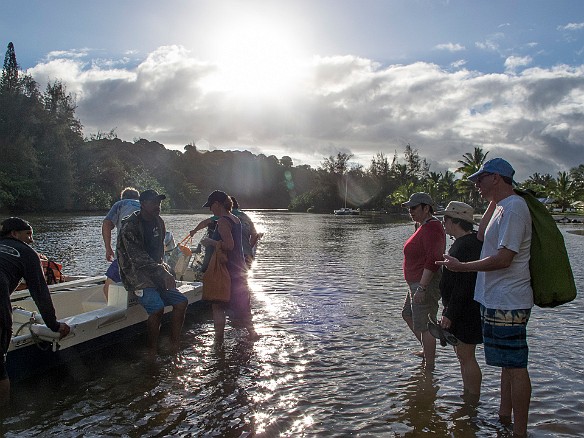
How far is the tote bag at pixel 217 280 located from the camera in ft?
22.6

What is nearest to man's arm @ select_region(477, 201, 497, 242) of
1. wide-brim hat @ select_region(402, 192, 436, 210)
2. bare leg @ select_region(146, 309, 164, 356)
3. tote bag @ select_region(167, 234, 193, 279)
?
wide-brim hat @ select_region(402, 192, 436, 210)

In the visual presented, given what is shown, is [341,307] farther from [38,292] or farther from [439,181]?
[439,181]

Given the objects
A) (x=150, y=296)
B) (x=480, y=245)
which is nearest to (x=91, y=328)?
(x=150, y=296)

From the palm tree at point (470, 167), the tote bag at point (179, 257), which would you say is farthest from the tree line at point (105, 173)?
the tote bag at point (179, 257)

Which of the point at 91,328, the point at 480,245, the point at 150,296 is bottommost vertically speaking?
the point at 91,328

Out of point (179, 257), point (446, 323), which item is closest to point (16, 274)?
point (446, 323)

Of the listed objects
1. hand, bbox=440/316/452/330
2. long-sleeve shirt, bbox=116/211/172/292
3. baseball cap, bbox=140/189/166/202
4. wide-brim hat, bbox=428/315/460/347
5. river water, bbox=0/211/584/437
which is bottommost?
river water, bbox=0/211/584/437

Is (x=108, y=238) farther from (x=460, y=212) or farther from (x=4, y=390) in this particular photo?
(x=460, y=212)

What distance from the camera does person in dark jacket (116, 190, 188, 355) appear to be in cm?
623

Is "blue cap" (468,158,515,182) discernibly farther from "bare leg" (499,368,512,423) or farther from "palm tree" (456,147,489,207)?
"palm tree" (456,147,489,207)

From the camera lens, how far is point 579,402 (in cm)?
568

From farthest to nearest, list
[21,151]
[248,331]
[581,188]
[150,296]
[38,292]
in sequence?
[581,188] < [21,151] < [248,331] < [150,296] < [38,292]

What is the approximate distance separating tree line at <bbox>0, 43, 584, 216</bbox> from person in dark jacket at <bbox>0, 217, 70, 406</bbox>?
64.4 metres

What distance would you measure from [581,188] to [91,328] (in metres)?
103
